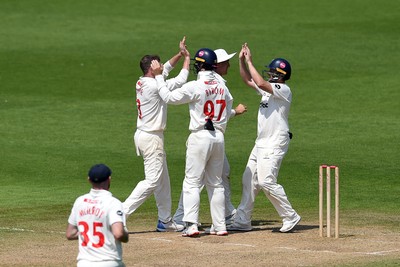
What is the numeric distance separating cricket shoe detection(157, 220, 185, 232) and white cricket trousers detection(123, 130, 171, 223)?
6 centimetres

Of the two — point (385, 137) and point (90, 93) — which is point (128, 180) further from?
point (90, 93)

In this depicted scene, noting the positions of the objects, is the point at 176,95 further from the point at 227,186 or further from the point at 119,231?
the point at 119,231

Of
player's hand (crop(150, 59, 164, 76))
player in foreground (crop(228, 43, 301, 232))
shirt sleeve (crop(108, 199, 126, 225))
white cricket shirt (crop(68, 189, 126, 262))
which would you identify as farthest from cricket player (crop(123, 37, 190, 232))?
shirt sleeve (crop(108, 199, 126, 225))

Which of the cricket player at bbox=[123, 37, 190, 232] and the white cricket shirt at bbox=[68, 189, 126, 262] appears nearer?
the white cricket shirt at bbox=[68, 189, 126, 262]

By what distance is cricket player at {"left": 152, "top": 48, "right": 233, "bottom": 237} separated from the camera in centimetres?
1523

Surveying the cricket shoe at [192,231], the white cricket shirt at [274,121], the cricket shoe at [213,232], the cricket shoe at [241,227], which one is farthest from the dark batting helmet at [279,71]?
the cricket shoe at [192,231]

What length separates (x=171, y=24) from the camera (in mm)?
38469

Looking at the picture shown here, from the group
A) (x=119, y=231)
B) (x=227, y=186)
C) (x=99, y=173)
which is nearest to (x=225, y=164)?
(x=227, y=186)

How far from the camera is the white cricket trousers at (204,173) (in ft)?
50.1

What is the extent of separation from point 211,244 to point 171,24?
24.3 m

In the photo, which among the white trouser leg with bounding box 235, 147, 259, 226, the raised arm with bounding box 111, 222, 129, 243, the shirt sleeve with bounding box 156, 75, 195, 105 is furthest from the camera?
the white trouser leg with bounding box 235, 147, 259, 226

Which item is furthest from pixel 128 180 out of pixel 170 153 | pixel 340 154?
pixel 340 154

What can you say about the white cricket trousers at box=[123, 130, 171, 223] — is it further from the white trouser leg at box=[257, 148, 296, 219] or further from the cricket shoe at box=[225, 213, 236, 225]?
the white trouser leg at box=[257, 148, 296, 219]

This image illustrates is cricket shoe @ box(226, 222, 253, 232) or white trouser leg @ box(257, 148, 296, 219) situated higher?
white trouser leg @ box(257, 148, 296, 219)
